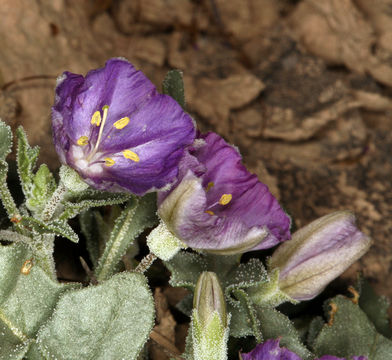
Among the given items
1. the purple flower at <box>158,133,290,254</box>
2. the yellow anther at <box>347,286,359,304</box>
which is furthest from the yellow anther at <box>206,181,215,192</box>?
the yellow anther at <box>347,286,359,304</box>

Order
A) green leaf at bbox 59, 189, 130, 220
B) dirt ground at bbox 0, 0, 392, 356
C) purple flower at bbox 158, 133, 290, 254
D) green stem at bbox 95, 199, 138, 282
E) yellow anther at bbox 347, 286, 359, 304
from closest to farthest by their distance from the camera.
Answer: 1. purple flower at bbox 158, 133, 290, 254
2. green leaf at bbox 59, 189, 130, 220
3. green stem at bbox 95, 199, 138, 282
4. yellow anther at bbox 347, 286, 359, 304
5. dirt ground at bbox 0, 0, 392, 356

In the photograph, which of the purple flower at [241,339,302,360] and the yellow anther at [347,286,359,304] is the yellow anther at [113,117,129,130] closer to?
the purple flower at [241,339,302,360]

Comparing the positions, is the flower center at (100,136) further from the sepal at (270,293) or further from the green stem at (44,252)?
the sepal at (270,293)

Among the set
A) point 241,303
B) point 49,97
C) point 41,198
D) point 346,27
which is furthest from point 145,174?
point 346,27

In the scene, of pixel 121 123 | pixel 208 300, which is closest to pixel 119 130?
pixel 121 123

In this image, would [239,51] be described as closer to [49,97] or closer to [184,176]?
[49,97]

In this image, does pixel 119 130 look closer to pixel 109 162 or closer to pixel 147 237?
pixel 109 162
